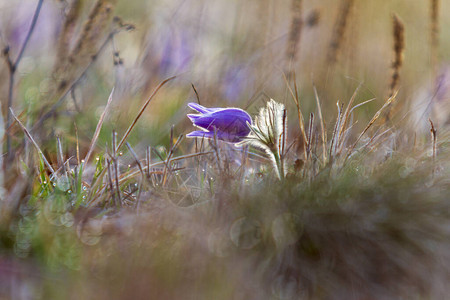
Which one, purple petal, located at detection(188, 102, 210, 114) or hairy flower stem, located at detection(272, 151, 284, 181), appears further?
purple petal, located at detection(188, 102, 210, 114)

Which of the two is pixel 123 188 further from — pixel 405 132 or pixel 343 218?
pixel 405 132

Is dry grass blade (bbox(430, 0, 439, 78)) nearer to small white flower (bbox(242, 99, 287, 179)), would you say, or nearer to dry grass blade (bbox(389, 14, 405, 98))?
dry grass blade (bbox(389, 14, 405, 98))

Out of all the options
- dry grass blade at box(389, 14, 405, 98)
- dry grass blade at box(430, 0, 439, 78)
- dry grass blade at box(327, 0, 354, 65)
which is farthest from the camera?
dry grass blade at box(327, 0, 354, 65)

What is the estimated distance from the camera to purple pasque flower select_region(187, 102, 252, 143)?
1.27 meters

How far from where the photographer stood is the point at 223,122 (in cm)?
128

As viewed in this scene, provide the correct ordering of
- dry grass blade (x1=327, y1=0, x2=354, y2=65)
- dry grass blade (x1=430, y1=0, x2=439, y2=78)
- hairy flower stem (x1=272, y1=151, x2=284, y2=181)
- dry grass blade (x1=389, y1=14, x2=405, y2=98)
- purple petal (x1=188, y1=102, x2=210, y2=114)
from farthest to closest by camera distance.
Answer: dry grass blade (x1=327, y1=0, x2=354, y2=65)
dry grass blade (x1=430, y1=0, x2=439, y2=78)
dry grass blade (x1=389, y1=14, x2=405, y2=98)
purple petal (x1=188, y1=102, x2=210, y2=114)
hairy flower stem (x1=272, y1=151, x2=284, y2=181)

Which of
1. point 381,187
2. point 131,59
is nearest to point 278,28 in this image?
point 131,59

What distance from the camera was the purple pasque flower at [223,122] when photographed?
127 centimetres

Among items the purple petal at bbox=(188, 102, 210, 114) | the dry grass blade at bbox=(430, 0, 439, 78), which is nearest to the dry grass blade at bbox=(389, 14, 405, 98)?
the dry grass blade at bbox=(430, 0, 439, 78)

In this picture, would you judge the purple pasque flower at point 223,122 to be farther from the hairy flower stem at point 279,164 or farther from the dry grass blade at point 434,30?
the dry grass blade at point 434,30

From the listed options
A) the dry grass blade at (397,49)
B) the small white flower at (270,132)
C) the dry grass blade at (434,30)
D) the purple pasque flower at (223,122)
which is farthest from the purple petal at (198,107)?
the dry grass blade at (434,30)

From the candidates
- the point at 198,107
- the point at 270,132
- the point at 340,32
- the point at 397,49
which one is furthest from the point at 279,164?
the point at 340,32

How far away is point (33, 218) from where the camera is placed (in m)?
1.10

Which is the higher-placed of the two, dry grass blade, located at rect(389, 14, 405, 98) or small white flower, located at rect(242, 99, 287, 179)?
dry grass blade, located at rect(389, 14, 405, 98)
